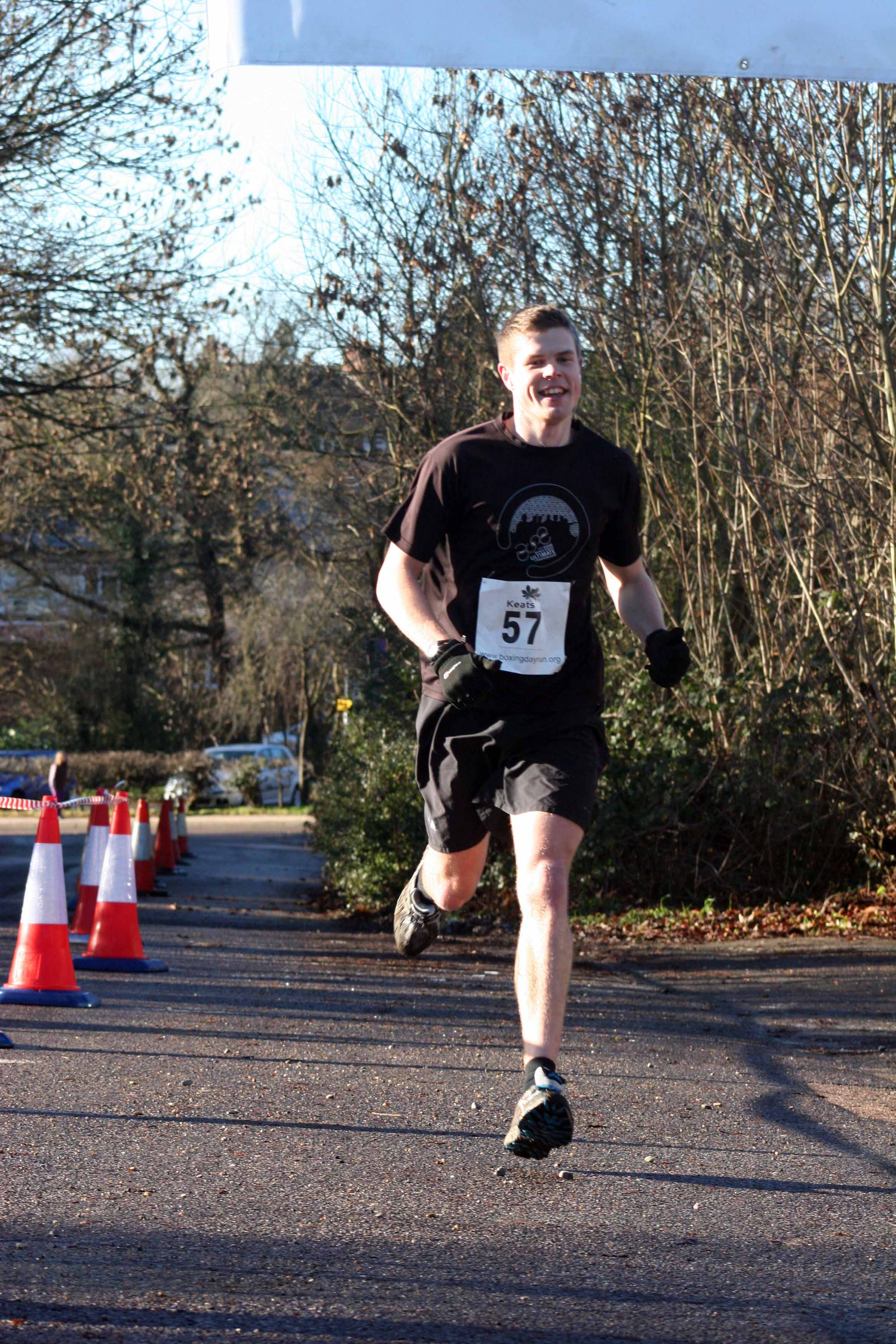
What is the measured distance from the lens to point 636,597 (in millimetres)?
5031

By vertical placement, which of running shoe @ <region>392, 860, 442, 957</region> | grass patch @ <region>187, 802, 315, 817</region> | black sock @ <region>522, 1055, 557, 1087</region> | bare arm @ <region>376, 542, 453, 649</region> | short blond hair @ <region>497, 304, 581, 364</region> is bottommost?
grass patch @ <region>187, 802, 315, 817</region>

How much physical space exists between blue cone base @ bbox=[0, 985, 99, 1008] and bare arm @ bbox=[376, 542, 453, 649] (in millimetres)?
3307

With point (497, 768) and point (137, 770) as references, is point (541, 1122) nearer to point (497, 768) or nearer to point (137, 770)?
point (497, 768)

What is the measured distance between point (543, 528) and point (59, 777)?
1973 centimetres

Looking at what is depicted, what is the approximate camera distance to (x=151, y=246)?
16.0 m

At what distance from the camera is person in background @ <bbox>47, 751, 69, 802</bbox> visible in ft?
74.3

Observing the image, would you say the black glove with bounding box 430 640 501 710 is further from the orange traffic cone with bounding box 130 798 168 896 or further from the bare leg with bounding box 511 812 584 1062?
the orange traffic cone with bounding box 130 798 168 896

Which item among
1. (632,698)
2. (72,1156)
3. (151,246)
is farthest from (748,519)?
(72,1156)

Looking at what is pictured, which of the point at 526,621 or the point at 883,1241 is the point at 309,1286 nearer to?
the point at 883,1241

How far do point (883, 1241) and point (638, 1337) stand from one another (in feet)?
3.03

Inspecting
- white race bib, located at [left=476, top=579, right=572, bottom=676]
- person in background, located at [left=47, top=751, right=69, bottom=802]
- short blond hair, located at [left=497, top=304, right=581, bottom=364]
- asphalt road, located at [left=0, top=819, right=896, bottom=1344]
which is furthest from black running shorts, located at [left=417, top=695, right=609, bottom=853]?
person in background, located at [left=47, top=751, right=69, bottom=802]

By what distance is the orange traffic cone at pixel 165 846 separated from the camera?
18531 millimetres

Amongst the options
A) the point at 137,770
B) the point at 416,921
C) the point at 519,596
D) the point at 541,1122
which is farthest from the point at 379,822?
the point at 137,770

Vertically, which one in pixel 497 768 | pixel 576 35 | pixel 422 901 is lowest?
pixel 422 901
